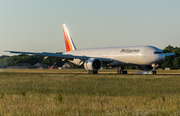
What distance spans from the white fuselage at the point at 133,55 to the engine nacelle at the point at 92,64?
3350mm

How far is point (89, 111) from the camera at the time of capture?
10.8 metres

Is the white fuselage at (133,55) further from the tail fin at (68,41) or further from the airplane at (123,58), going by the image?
the tail fin at (68,41)

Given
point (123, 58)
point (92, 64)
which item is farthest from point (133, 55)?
point (92, 64)

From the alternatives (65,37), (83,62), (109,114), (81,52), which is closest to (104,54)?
A: (83,62)

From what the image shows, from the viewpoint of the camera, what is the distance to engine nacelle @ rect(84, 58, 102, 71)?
4553 centimetres

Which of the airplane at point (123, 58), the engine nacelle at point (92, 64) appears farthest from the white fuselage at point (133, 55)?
the engine nacelle at point (92, 64)

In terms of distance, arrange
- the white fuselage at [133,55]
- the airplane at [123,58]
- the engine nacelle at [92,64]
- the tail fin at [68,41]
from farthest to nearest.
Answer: the tail fin at [68,41]
the engine nacelle at [92,64]
the airplane at [123,58]
the white fuselage at [133,55]

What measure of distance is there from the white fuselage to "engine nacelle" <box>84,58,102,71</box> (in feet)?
11.0

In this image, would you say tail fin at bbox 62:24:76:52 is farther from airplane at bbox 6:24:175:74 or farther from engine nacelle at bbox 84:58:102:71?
engine nacelle at bbox 84:58:102:71

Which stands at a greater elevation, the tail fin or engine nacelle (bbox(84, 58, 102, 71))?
the tail fin

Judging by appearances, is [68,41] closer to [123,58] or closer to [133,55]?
[123,58]

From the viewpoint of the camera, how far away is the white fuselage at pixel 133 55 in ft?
142

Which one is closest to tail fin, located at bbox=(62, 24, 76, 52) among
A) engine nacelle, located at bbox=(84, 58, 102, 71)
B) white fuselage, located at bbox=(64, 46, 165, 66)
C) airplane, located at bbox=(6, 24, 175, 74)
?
airplane, located at bbox=(6, 24, 175, 74)

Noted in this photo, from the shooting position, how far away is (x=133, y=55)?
148 feet
